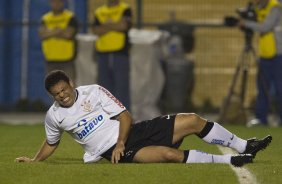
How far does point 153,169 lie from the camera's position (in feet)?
30.1

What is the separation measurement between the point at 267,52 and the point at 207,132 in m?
6.49

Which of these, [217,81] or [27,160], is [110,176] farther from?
[217,81]

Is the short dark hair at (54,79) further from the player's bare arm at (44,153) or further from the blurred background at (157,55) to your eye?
the blurred background at (157,55)

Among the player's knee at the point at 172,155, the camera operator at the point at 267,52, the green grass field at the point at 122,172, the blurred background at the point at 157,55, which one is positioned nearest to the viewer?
the green grass field at the point at 122,172

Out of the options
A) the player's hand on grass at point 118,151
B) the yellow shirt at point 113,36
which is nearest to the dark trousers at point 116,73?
the yellow shirt at point 113,36

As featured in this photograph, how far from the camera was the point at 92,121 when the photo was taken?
32.3 ft

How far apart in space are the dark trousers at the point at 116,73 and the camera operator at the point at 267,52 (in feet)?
6.19

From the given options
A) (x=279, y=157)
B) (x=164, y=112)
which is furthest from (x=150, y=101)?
(x=279, y=157)

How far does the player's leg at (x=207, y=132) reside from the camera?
32.5ft

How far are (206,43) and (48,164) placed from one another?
10.1 metres

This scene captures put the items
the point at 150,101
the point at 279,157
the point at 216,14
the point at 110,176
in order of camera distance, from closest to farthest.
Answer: the point at 110,176 → the point at 279,157 → the point at 150,101 → the point at 216,14

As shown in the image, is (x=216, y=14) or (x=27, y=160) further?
(x=216, y=14)

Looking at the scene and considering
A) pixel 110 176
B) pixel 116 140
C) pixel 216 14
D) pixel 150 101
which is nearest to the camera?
pixel 110 176

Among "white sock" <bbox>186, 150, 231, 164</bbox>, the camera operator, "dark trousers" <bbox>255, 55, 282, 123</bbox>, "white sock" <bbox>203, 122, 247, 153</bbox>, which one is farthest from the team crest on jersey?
"dark trousers" <bbox>255, 55, 282, 123</bbox>
